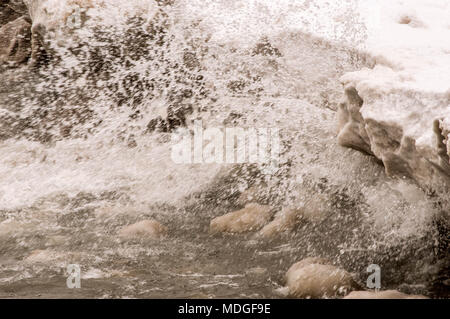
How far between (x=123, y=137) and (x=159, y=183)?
30.6 inches

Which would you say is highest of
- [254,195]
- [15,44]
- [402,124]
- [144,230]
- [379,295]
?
[15,44]

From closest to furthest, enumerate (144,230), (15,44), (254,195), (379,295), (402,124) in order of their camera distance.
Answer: (379,295), (402,124), (144,230), (254,195), (15,44)

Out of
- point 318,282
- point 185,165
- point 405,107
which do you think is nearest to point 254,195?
point 185,165

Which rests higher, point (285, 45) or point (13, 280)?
point (285, 45)

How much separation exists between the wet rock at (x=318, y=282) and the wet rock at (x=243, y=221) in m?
0.70

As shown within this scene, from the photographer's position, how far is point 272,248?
2.91 m

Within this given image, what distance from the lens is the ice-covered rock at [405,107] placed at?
7.18 ft

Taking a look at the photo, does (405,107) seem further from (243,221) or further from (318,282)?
(243,221)

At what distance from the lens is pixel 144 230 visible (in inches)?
121

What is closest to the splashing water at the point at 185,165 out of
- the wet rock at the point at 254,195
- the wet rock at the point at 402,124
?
the wet rock at the point at 254,195

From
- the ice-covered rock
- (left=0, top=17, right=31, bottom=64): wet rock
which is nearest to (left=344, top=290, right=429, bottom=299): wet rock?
the ice-covered rock

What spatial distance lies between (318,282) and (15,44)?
161 inches

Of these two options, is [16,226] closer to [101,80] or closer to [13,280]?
[13,280]
